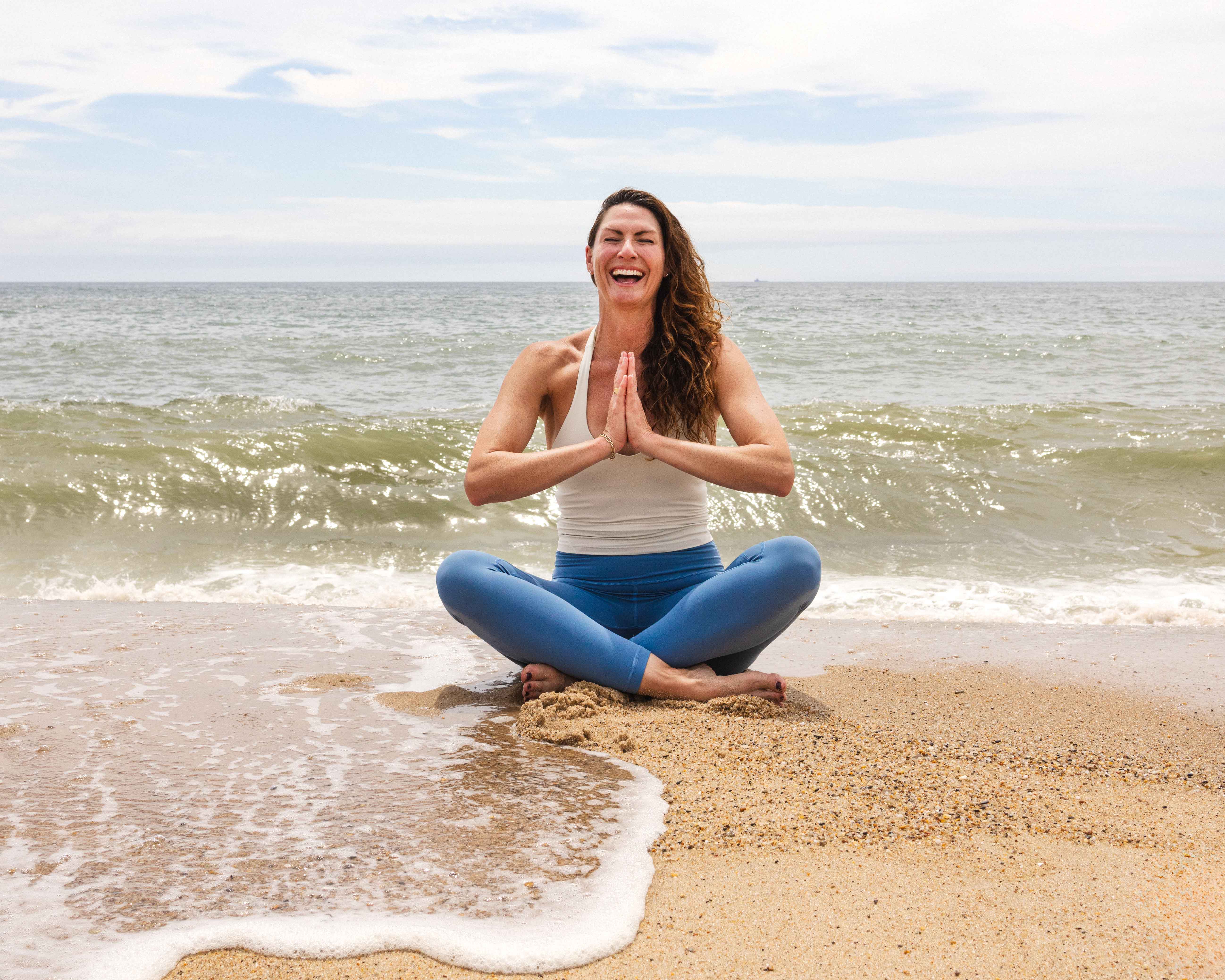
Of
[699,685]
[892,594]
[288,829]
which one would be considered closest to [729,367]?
[699,685]

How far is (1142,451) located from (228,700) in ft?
27.4

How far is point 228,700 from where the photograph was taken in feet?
10.8

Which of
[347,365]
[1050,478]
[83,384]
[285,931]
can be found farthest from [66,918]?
[347,365]

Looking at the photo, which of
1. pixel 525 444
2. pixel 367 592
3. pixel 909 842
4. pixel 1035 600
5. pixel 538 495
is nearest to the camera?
pixel 909 842

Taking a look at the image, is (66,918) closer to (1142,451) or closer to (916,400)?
(1142,451)

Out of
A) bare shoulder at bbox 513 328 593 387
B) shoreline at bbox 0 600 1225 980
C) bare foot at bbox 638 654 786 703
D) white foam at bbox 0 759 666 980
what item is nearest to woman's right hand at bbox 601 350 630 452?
bare shoulder at bbox 513 328 593 387

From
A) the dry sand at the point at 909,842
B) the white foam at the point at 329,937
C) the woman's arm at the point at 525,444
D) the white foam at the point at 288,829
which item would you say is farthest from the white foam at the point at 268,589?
the white foam at the point at 329,937

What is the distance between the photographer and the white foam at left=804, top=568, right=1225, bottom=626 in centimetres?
492

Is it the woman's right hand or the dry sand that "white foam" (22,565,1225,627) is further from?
the woman's right hand

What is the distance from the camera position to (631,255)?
345 centimetres

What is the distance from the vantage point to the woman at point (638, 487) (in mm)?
3217

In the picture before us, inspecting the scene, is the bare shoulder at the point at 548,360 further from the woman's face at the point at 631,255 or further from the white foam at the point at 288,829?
the white foam at the point at 288,829

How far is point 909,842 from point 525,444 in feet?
6.26

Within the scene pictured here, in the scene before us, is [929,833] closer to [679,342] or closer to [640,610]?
[640,610]
